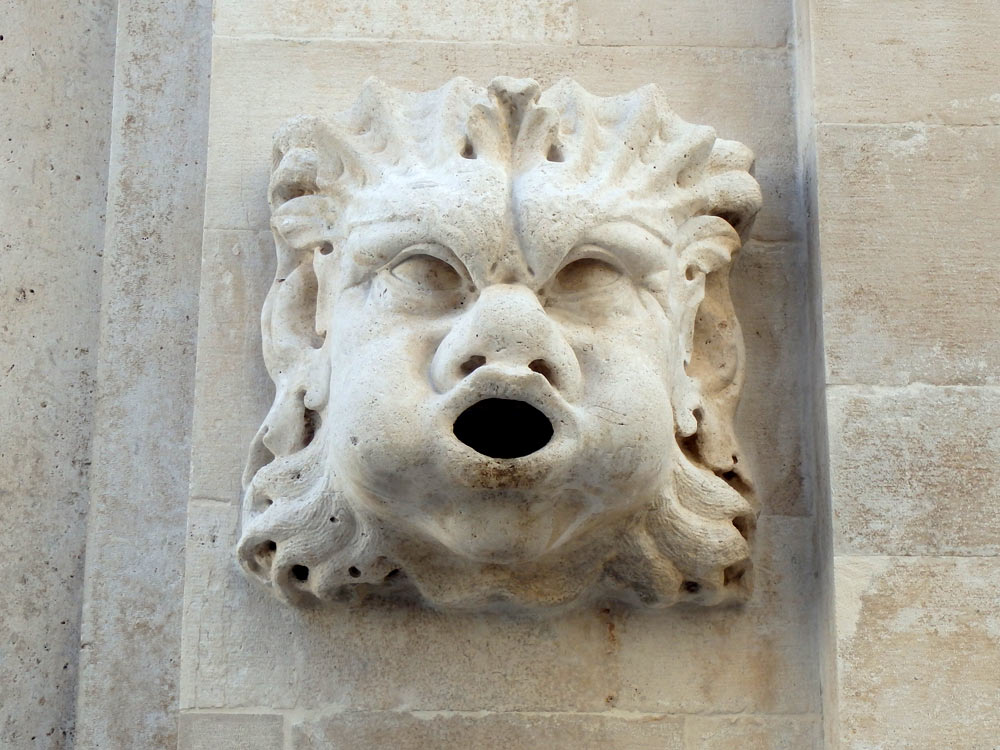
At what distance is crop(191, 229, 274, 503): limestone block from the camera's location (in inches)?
88.0

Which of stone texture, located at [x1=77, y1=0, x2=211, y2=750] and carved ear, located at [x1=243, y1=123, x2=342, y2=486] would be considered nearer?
carved ear, located at [x1=243, y1=123, x2=342, y2=486]

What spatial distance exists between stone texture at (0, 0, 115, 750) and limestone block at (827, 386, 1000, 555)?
1304mm

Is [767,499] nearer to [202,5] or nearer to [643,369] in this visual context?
[643,369]

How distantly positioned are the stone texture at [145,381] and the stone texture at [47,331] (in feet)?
0.30

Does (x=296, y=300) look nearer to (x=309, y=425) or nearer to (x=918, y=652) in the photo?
(x=309, y=425)

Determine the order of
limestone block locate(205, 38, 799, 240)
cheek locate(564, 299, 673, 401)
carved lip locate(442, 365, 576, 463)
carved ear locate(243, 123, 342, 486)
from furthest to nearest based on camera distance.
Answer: limestone block locate(205, 38, 799, 240) → carved ear locate(243, 123, 342, 486) → cheek locate(564, 299, 673, 401) → carved lip locate(442, 365, 576, 463)

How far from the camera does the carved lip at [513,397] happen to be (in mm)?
1819

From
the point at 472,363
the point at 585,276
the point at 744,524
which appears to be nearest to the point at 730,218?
the point at 585,276

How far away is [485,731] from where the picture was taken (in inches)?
82.7

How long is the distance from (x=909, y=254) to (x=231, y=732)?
4.17 feet

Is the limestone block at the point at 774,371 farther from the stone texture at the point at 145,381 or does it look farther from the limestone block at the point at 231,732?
the stone texture at the point at 145,381

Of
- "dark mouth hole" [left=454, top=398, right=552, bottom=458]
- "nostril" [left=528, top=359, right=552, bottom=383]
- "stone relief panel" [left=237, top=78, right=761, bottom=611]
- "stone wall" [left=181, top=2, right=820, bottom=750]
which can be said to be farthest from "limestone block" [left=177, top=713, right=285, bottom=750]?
"nostril" [left=528, top=359, right=552, bottom=383]

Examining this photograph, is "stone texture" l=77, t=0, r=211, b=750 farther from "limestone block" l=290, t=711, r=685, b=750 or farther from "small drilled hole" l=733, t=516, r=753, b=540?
"small drilled hole" l=733, t=516, r=753, b=540

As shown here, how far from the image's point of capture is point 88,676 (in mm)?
2312
